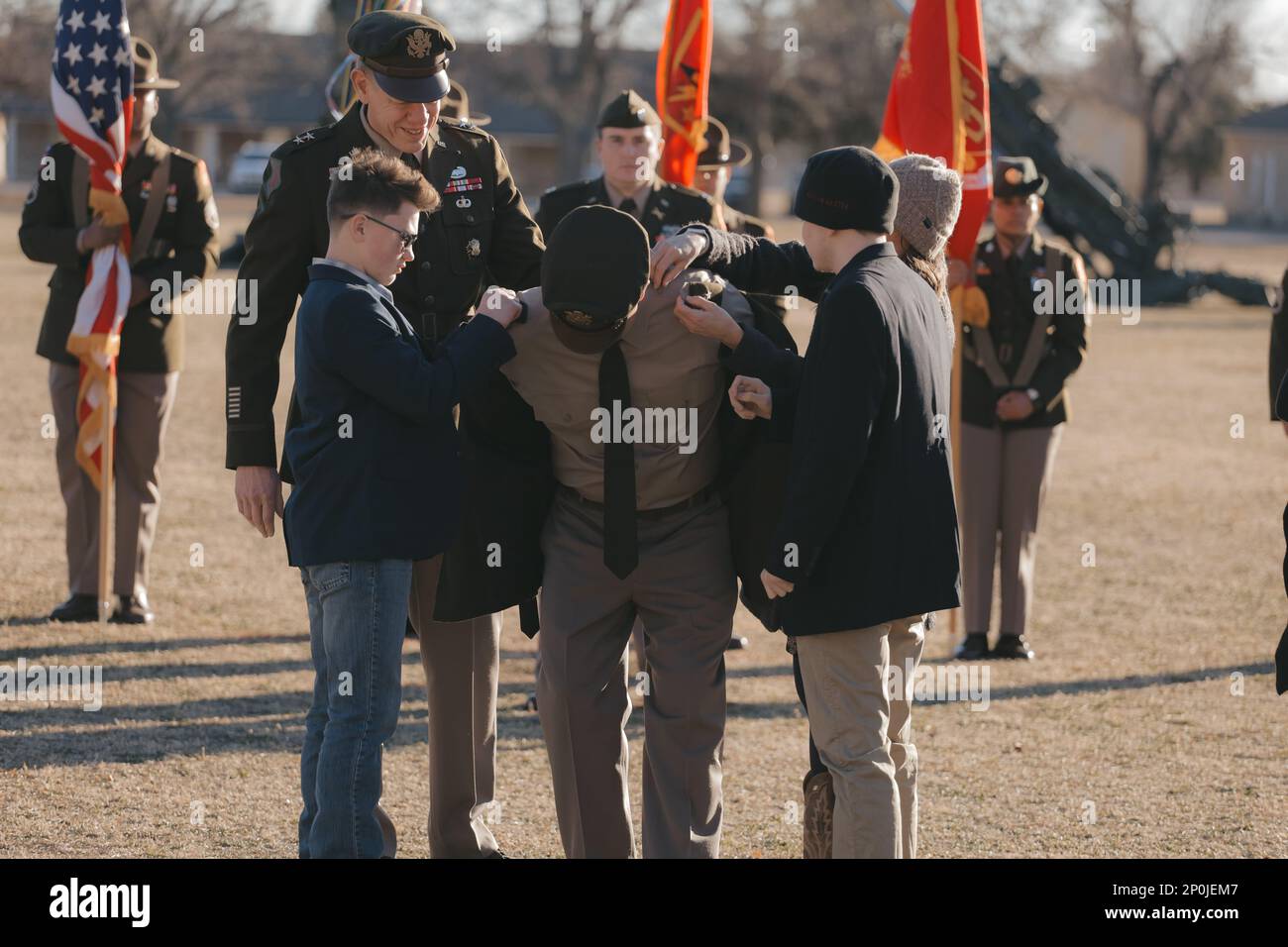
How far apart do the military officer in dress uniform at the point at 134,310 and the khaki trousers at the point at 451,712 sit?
3328mm

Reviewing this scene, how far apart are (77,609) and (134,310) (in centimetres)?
133

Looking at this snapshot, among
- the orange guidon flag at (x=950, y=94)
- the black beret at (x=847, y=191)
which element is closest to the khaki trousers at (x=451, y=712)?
the black beret at (x=847, y=191)

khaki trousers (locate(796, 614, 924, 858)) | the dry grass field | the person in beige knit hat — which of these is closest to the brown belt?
khaki trousers (locate(796, 614, 924, 858))

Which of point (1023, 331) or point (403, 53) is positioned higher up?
point (403, 53)

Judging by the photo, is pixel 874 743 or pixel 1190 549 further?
pixel 1190 549

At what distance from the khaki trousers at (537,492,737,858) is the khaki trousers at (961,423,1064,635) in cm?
356

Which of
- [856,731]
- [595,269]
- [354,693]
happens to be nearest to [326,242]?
[595,269]

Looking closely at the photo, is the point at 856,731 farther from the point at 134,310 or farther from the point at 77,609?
the point at 134,310

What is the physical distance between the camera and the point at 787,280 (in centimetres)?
466

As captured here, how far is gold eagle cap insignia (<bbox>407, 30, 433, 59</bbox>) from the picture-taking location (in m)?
4.50

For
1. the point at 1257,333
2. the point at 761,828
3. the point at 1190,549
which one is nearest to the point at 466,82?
the point at 1257,333

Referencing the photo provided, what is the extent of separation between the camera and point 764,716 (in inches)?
262

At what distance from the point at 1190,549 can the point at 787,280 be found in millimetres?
6078

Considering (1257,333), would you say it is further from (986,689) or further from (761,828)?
A: (761,828)
